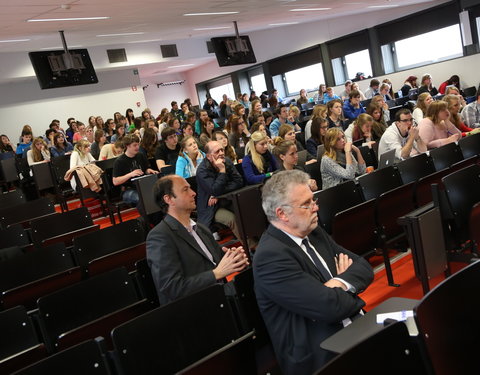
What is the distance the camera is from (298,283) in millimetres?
2131

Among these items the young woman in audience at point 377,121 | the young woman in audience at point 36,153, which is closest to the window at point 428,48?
the young woman in audience at point 377,121

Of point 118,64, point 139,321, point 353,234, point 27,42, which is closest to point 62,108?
point 118,64

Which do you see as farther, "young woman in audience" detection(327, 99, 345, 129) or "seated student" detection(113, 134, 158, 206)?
"young woman in audience" detection(327, 99, 345, 129)

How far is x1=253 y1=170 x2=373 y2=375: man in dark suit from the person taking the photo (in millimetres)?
2105

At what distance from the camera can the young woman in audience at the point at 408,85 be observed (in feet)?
43.3

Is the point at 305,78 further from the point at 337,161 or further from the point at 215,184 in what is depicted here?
the point at 215,184

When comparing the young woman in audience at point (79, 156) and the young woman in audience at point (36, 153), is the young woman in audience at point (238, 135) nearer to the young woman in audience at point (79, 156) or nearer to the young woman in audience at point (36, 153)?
the young woman in audience at point (79, 156)

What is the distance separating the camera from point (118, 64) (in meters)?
14.9

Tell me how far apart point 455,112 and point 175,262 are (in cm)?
496

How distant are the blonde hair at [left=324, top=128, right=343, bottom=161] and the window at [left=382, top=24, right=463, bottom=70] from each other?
419 inches

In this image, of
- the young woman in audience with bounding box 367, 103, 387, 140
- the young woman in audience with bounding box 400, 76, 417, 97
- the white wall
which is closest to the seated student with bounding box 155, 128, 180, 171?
the young woman in audience with bounding box 367, 103, 387, 140

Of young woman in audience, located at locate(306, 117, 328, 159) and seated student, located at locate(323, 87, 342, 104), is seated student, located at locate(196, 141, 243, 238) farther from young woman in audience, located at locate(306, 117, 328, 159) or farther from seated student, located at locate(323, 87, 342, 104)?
seated student, located at locate(323, 87, 342, 104)

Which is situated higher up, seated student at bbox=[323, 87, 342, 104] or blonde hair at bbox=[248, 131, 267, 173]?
seated student at bbox=[323, 87, 342, 104]

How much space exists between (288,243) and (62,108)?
13.6m
